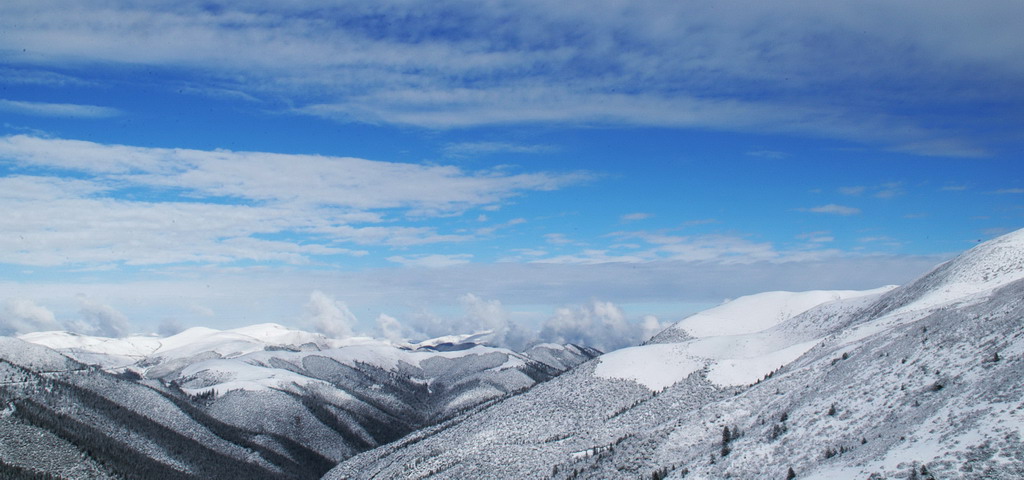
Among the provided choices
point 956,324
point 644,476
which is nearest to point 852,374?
point 956,324

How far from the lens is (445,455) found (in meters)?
127

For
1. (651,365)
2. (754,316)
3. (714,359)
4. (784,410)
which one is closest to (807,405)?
(784,410)

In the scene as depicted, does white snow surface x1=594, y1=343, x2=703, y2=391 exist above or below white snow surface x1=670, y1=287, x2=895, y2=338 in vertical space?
below

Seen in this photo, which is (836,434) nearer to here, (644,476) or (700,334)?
(644,476)

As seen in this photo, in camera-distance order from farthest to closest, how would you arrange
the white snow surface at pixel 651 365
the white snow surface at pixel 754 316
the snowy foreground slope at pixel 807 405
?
the white snow surface at pixel 754 316 → the white snow surface at pixel 651 365 → the snowy foreground slope at pixel 807 405

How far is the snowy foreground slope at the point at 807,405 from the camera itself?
1845 inches

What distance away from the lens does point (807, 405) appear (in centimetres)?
6712

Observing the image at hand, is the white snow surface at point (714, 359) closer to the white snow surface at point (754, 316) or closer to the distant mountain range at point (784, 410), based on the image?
the distant mountain range at point (784, 410)

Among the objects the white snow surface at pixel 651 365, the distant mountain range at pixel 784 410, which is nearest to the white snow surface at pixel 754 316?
the distant mountain range at pixel 784 410

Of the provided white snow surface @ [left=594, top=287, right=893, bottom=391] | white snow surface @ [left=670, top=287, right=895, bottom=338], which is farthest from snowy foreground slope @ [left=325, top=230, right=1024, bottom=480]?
white snow surface @ [left=670, top=287, right=895, bottom=338]

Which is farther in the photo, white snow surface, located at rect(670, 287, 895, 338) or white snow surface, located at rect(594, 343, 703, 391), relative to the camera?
white snow surface, located at rect(670, 287, 895, 338)

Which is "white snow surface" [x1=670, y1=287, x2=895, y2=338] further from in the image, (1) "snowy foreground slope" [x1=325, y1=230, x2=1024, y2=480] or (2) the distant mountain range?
(1) "snowy foreground slope" [x1=325, y1=230, x2=1024, y2=480]

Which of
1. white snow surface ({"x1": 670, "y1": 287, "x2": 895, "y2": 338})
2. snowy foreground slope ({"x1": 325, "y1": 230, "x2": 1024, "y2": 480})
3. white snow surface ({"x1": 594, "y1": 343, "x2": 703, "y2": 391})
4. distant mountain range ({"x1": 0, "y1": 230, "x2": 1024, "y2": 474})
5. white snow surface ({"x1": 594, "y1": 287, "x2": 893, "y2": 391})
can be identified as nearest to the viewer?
snowy foreground slope ({"x1": 325, "y1": 230, "x2": 1024, "y2": 480})

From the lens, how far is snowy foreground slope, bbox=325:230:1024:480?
46.9m
